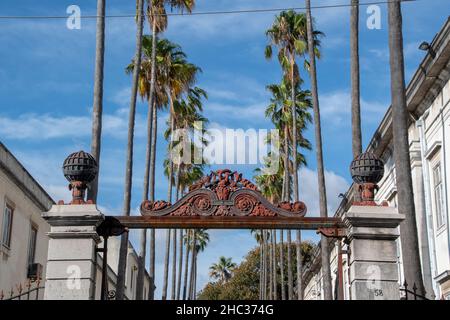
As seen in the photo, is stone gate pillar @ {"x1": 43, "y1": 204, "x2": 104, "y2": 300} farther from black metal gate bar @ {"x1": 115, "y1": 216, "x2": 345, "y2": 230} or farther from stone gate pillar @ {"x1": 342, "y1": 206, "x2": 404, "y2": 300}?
stone gate pillar @ {"x1": 342, "y1": 206, "x2": 404, "y2": 300}

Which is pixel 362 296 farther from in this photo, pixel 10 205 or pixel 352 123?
pixel 10 205

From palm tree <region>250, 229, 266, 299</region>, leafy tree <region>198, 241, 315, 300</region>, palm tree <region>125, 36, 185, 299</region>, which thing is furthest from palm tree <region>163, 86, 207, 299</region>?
leafy tree <region>198, 241, 315, 300</region>

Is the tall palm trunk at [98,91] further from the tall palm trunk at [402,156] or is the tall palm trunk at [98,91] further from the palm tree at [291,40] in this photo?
the palm tree at [291,40]

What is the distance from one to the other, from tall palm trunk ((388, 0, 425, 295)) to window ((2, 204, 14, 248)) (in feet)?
46.9

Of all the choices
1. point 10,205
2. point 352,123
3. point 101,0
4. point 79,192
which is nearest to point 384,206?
point 79,192

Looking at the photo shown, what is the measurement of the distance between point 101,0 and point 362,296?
43.2ft

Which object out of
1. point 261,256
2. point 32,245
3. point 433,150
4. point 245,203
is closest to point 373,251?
point 245,203

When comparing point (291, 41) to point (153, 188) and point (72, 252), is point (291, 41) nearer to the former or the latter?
point (153, 188)

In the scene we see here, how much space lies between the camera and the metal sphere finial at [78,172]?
1262 cm

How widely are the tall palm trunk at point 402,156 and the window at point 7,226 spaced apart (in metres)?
14.3

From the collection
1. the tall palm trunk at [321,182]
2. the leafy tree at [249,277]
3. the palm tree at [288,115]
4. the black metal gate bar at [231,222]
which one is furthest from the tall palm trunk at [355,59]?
the leafy tree at [249,277]
